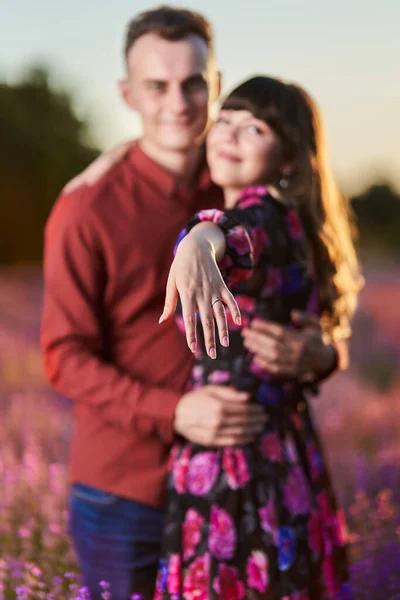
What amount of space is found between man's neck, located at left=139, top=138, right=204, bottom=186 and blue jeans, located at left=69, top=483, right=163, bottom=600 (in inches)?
44.8

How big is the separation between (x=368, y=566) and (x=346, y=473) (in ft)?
6.15

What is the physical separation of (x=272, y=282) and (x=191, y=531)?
774 mm

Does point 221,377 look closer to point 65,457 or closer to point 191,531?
point 191,531

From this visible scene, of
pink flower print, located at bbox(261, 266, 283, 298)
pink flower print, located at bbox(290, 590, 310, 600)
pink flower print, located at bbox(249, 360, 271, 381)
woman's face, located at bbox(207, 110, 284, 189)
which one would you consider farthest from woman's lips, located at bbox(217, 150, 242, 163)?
pink flower print, located at bbox(290, 590, 310, 600)

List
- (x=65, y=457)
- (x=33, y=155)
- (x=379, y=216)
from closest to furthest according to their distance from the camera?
(x=65, y=457) < (x=33, y=155) < (x=379, y=216)

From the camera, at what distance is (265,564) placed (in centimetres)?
233

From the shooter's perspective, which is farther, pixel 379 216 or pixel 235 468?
pixel 379 216

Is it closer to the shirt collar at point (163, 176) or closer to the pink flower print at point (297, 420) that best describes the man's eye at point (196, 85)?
the shirt collar at point (163, 176)

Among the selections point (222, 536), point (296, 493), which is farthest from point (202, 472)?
point (296, 493)

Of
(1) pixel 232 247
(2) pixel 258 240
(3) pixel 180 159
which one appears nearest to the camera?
(1) pixel 232 247

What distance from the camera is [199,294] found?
5.34ft

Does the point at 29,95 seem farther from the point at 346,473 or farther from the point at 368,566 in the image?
the point at 368,566

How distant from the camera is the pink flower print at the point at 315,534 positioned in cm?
248

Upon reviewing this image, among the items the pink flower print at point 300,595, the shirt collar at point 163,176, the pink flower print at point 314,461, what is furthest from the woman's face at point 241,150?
the pink flower print at point 300,595
